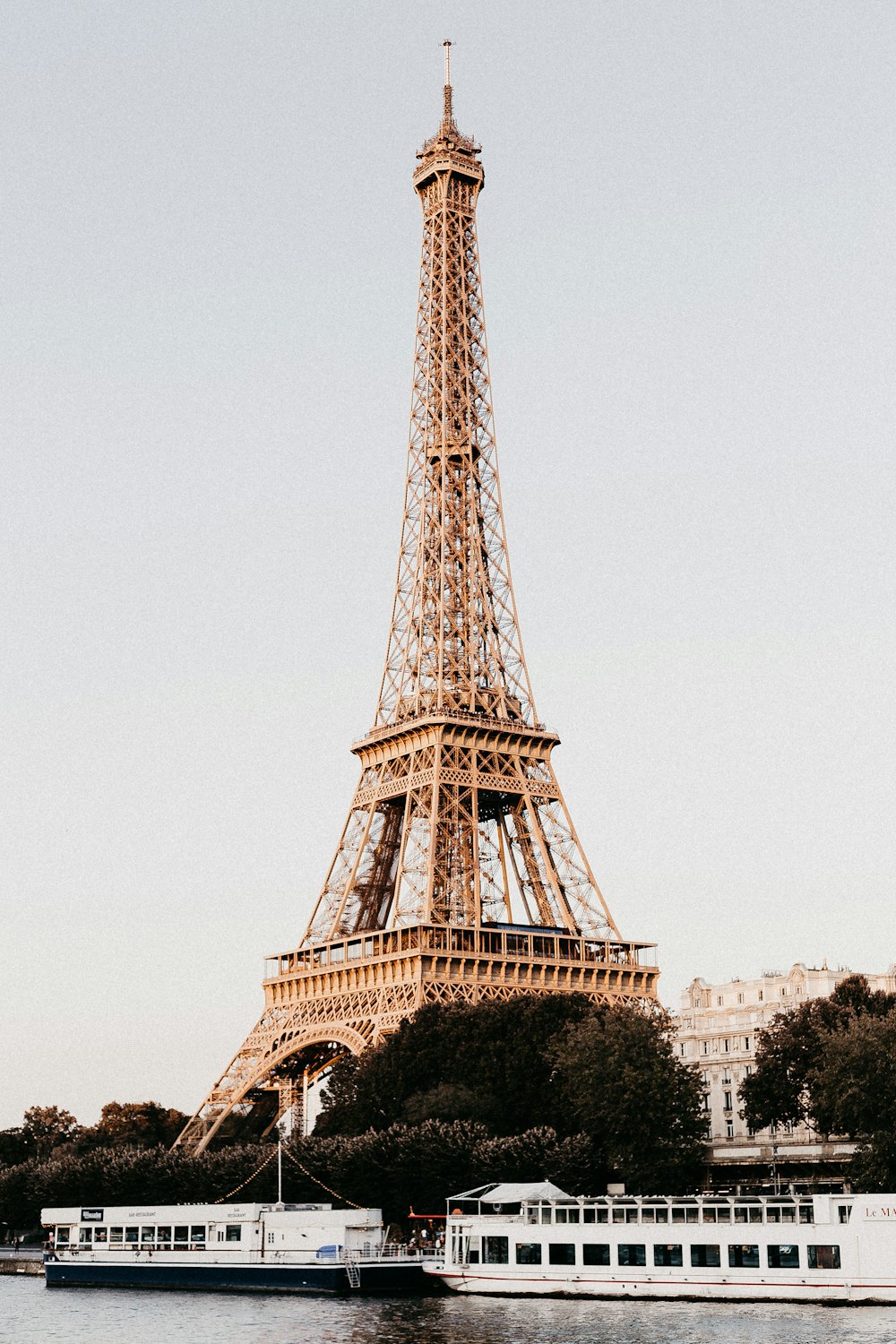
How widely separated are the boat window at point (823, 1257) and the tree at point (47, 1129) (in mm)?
71790

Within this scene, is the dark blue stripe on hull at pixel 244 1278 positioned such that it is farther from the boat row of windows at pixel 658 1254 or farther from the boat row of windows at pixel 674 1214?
the boat row of windows at pixel 674 1214

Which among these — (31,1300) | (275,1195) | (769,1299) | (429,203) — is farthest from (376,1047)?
(429,203)

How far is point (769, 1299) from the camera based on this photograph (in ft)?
192

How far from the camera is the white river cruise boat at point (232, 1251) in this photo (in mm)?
67750

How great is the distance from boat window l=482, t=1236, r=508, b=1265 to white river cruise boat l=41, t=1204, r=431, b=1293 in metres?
3.66

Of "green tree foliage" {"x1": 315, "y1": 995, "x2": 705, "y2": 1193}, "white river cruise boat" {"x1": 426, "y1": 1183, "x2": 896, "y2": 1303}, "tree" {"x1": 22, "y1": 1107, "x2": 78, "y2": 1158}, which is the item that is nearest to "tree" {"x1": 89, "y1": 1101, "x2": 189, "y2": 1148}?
"tree" {"x1": 22, "y1": 1107, "x2": 78, "y2": 1158}

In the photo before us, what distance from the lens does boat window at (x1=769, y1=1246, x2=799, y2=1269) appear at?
5912 centimetres

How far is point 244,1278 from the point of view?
2810 inches

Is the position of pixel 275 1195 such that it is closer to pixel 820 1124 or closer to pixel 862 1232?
pixel 820 1124

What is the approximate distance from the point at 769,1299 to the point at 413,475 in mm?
67487

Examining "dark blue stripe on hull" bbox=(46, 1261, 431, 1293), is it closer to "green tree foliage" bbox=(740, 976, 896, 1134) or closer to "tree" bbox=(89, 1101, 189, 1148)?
"green tree foliage" bbox=(740, 976, 896, 1134)

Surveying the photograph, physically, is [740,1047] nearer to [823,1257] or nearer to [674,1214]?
[674,1214]

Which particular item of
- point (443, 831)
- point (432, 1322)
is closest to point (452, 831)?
point (443, 831)

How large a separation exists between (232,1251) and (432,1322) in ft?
71.0
